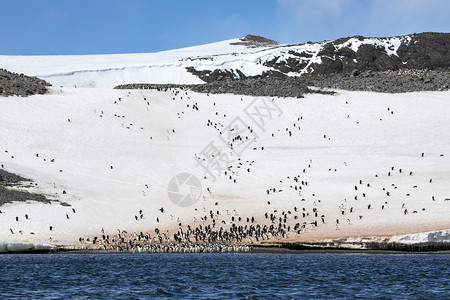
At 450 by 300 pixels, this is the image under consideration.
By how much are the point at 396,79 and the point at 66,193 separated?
6146 centimetres

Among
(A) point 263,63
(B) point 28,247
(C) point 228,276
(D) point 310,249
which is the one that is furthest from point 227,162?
(A) point 263,63

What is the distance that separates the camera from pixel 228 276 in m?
33.2

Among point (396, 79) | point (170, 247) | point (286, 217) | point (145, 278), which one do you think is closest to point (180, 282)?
point (145, 278)

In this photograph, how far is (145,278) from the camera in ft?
107

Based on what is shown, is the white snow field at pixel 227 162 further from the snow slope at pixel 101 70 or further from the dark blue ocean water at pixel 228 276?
the snow slope at pixel 101 70

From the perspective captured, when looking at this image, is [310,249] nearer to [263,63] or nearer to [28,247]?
[28,247]

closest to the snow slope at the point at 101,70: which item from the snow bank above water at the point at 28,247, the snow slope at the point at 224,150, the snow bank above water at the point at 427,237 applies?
the snow slope at the point at 224,150

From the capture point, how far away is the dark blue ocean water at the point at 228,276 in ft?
88.0

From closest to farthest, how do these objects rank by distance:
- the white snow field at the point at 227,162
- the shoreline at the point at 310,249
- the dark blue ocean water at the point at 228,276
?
the dark blue ocean water at the point at 228,276 → the shoreline at the point at 310,249 → the white snow field at the point at 227,162

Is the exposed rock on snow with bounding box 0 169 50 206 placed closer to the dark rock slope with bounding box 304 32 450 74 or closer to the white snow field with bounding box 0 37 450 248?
the white snow field with bounding box 0 37 450 248

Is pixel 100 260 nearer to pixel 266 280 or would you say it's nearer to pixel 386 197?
pixel 266 280

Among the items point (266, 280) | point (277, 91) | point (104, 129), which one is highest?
point (277, 91)

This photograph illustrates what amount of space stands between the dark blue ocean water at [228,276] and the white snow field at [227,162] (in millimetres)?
6526

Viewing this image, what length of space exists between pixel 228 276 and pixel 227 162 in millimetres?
38792
